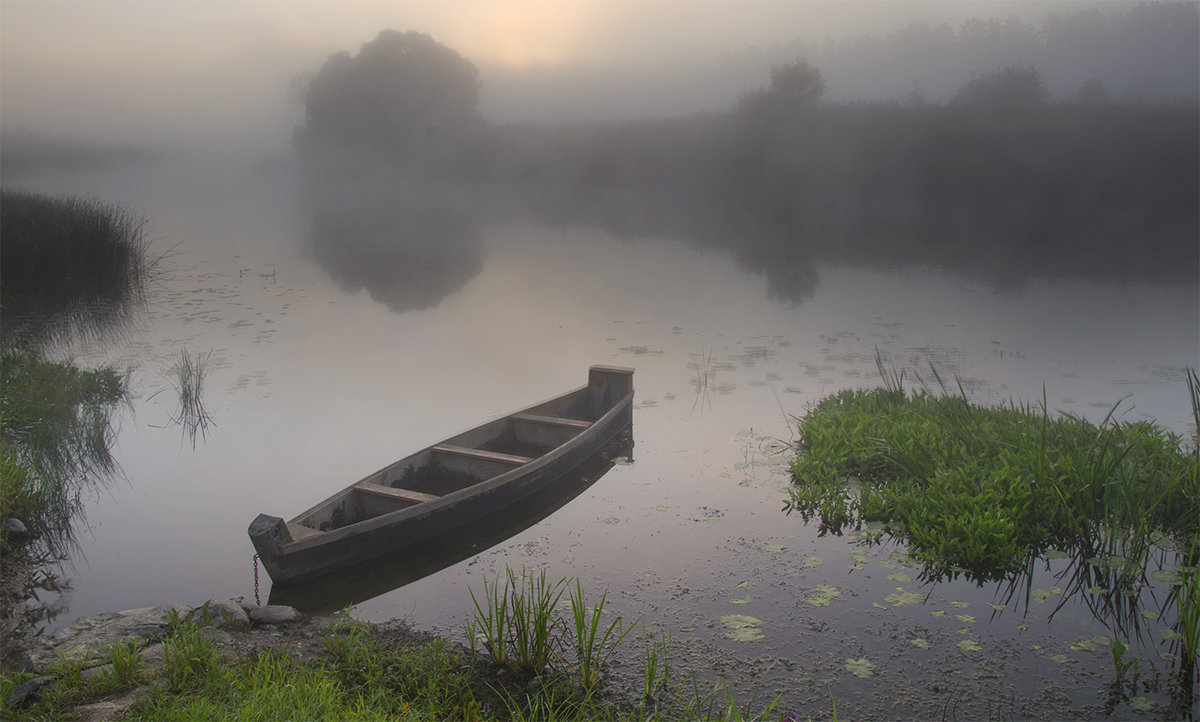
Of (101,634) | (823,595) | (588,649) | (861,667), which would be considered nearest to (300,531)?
(101,634)

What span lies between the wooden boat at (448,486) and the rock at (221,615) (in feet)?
1.52

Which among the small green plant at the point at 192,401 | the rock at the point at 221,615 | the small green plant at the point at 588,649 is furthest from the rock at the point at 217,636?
the small green plant at the point at 192,401

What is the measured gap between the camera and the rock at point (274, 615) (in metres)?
4.62

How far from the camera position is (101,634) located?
4102mm

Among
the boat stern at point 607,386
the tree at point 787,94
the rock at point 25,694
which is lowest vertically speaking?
the rock at point 25,694

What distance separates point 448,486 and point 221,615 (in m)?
2.56

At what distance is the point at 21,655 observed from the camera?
4.29 meters

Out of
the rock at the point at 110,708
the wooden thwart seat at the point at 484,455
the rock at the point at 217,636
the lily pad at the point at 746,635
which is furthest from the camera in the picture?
the wooden thwart seat at the point at 484,455

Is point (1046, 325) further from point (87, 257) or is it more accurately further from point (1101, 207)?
point (87, 257)

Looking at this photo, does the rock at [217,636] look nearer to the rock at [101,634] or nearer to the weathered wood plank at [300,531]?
the rock at [101,634]

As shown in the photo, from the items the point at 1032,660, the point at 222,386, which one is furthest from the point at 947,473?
the point at 222,386

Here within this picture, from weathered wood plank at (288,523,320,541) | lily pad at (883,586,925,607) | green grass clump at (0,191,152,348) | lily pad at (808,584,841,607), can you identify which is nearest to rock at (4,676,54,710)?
weathered wood plank at (288,523,320,541)

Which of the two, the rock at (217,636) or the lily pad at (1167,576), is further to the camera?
the lily pad at (1167,576)

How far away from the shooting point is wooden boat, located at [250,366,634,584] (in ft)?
16.8
